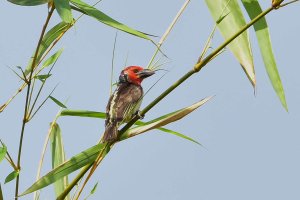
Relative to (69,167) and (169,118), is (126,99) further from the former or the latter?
(169,118)

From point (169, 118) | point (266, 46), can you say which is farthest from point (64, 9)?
point (266, 46)

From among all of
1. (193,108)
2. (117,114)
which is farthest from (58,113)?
(193,108)

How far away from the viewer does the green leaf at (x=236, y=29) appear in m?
2.13

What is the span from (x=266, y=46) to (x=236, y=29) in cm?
13

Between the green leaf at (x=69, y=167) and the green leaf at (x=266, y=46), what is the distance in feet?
2.26

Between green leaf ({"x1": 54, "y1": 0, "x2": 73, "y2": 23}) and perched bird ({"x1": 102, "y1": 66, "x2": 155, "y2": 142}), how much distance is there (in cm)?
63

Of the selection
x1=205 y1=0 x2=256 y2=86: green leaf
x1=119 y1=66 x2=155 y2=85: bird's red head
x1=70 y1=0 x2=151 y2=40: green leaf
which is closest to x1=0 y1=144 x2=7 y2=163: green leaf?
x1=70 y1=0 x2=151 y2=40: green leaf

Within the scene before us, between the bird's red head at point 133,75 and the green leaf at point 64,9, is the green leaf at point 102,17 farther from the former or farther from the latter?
the bird's red head at point 133,75

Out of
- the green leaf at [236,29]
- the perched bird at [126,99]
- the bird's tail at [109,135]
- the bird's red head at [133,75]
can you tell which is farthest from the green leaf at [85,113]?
the bird's red head at [133,75]

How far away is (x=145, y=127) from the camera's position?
2.18 metres

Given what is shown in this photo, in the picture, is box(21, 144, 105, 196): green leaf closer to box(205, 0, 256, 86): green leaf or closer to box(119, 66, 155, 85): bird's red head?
box(205, 0, 256, 86): green leaf

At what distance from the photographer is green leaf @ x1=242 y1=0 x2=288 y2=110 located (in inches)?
84.7

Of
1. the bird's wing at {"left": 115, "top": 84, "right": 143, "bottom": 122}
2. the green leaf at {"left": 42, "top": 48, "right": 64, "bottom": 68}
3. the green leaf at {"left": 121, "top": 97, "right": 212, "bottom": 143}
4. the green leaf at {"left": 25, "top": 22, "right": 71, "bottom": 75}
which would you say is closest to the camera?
the green leaf at {"left": 121, "top": 97, "right": 212, "bottom": 143}

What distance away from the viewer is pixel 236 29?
7.25ft
